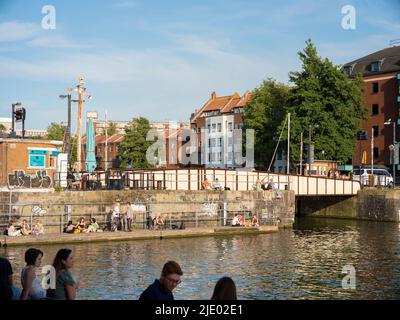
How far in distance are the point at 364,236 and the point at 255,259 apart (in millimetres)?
15315

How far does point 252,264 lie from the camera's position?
27.7 metres

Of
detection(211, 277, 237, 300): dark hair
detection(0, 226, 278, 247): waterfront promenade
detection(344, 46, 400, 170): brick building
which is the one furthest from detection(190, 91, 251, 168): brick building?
detection(211, 277, 237, 300): dark hair

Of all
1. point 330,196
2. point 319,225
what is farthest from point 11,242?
point 330,196

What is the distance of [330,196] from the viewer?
61.9 m

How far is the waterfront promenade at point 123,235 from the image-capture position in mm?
33219

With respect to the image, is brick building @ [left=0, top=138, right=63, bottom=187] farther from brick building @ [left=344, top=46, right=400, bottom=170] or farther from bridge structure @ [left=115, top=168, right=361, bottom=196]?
brick building @ [left=344, top=46, right=400, bottom=170]

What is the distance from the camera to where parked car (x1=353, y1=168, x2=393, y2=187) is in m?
64.4

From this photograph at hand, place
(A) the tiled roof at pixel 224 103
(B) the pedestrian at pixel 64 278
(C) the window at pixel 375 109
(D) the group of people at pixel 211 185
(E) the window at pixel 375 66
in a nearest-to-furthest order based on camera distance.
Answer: (B) the pedestrian at pixel 64 278 → (D) the group of people at pixel 211 185 → (C) the window at pixel 375 109 → (E) the window at pixel 375 66 → (A) the tiled roof at pixel 224 103

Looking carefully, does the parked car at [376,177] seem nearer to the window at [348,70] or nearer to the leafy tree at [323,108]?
the leafy tree at [323,108]

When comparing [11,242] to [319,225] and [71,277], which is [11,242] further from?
[319,225]

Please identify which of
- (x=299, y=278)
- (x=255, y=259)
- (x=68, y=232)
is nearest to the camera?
(x=299, y=278)

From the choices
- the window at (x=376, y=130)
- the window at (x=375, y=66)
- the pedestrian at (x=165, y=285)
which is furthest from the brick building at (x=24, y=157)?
the window at (x=375, y=66)

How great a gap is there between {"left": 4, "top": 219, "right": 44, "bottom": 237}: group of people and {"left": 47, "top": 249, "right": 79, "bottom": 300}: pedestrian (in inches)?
974

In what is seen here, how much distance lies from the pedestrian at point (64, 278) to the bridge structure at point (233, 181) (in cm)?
3451
